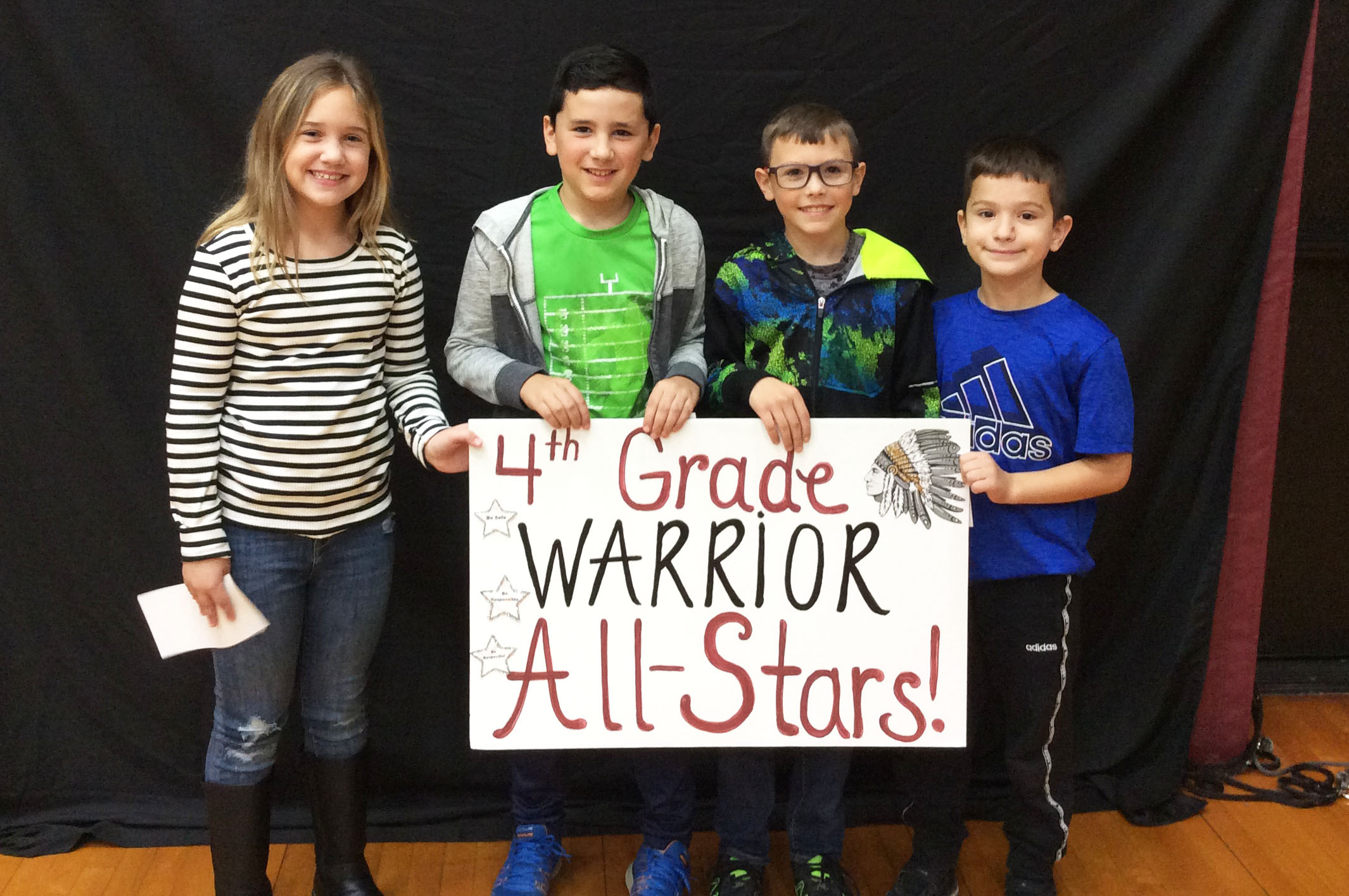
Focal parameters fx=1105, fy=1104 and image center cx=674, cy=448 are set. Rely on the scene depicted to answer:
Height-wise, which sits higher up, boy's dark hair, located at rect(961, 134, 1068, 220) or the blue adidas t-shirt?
boy's dark hair, located at rect(961, 134, 1068, 220)

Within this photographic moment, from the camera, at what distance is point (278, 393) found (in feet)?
5.13

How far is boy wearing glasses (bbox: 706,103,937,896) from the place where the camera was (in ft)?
5.27

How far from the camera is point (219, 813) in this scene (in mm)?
1667

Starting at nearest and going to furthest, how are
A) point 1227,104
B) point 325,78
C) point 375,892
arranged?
point 325,78
point 375,892
point 1227,104

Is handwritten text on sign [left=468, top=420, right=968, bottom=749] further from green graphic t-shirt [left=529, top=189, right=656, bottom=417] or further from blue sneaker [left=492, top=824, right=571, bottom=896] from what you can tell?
blue sneaker [left=492, top=824, right=571, bottom=896]

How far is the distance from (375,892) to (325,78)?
4.24 feet

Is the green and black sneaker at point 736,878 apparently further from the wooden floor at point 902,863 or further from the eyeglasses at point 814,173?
the eyeglasses at point 814,173

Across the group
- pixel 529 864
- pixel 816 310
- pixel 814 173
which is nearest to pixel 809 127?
pixel 814 173

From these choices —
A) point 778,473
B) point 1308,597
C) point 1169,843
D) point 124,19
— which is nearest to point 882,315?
point 778,473

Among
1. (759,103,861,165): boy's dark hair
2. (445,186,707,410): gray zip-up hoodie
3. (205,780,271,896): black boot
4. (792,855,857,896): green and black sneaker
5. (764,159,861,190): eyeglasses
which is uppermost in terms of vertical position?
(759,103,861,165): boy's dark hair

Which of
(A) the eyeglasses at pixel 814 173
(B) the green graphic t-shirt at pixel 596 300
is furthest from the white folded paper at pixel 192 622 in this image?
(A) the eyeglasses at pixel 814 173

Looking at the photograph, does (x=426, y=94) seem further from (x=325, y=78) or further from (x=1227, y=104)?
(x=1227, y=104)

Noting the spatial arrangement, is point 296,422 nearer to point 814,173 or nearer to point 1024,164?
point 814,173

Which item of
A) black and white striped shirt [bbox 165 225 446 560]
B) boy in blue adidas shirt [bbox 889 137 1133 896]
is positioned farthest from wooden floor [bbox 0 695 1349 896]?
black and white striped shirt [bbox 165 225 446 560]
